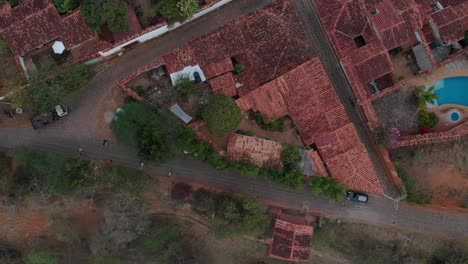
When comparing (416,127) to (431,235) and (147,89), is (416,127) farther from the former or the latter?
(147,89)

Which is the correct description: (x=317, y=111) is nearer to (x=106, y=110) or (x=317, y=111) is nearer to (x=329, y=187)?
(x=329, y=187)

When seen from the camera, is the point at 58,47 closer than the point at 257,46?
Yes

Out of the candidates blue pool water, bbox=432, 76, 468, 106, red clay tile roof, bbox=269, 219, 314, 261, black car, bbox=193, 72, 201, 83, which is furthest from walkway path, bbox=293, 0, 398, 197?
black car, bbox=193, 72, 201, 83

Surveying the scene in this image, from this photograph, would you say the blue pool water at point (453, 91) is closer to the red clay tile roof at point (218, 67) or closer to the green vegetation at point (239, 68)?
the green vegetation at point (239, 68)

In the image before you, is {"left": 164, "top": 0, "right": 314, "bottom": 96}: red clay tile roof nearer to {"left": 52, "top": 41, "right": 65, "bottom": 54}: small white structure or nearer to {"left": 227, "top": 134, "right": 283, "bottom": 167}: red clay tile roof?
{"left": 227, "top": 134, "right": 283, "bottom": 167}: red clay tile roof

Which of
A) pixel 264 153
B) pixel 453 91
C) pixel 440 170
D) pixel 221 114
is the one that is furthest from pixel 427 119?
pixel 221 114

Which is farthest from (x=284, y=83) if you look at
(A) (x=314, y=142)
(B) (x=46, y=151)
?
(B) (x=46, y=151)
